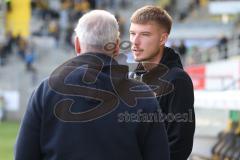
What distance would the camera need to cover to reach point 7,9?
128 feet

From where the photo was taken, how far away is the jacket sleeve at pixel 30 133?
3.67 meters

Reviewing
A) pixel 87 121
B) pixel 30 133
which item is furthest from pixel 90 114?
pixel 30 133

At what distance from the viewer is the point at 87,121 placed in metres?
3.73

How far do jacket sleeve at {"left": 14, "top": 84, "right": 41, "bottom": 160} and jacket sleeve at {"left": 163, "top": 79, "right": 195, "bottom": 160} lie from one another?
94cm

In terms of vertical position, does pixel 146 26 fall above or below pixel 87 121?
above

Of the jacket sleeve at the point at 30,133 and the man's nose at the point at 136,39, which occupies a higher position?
the man's nose at the point at 136,39

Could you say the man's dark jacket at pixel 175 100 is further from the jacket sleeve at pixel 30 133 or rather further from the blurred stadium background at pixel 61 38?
the blurred stadium background at pixel 61 38

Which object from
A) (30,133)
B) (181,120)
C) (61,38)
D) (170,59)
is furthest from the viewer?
(61,38)

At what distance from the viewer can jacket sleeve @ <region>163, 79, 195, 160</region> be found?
4367 millimetres

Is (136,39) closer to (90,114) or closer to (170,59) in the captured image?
(170,59)

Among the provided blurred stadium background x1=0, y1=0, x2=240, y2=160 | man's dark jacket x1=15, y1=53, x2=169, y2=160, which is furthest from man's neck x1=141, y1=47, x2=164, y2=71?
blurred stadium background x1=0, y1=0, x2=240, y2=160

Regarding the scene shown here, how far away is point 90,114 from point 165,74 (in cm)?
93

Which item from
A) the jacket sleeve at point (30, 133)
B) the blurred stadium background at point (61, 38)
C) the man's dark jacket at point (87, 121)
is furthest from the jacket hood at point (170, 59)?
the blurred stadium background at point (61, 38)

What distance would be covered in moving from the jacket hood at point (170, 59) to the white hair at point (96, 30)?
89cm
